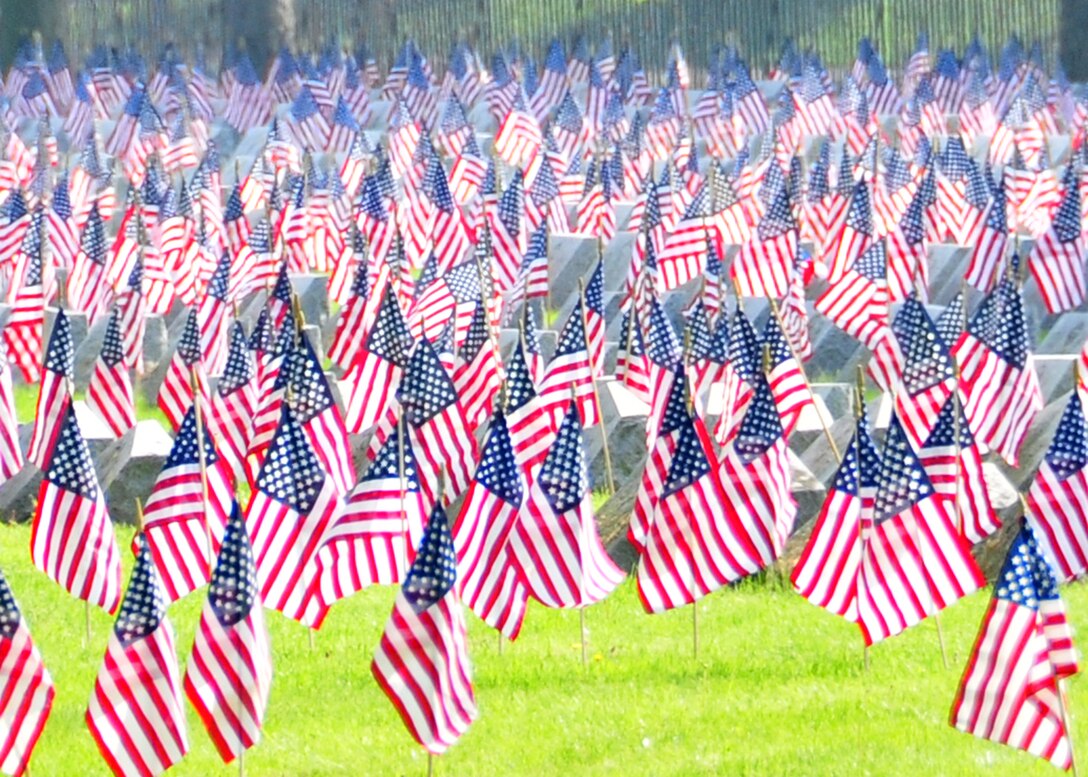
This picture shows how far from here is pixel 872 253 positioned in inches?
856

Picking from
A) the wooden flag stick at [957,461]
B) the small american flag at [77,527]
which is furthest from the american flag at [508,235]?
the small american flag at [77,527]

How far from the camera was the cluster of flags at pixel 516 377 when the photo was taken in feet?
40.0

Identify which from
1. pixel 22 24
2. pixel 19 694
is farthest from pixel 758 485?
pixel 22 24

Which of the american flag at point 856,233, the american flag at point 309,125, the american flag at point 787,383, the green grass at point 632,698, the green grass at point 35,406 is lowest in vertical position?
the green grass at point 35,406

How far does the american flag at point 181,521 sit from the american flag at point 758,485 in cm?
269

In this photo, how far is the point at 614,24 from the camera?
50.4m

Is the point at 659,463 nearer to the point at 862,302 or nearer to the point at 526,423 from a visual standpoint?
the point at 526,423

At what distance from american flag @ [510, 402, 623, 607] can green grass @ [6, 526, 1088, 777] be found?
479mm

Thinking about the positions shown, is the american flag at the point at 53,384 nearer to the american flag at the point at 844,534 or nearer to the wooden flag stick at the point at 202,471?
the wooden flag stick at the point at 202,471

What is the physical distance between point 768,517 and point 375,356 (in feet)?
14.2

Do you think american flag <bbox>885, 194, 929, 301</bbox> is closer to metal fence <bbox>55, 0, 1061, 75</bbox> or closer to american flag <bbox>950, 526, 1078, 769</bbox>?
american flag <bbox>950, 526, 1078, 769</bbox>

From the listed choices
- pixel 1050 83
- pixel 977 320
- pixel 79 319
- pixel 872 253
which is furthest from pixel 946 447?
pixel 1050 83

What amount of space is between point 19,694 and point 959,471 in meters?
5.55

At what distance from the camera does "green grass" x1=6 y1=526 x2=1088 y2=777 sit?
12.8 metres
